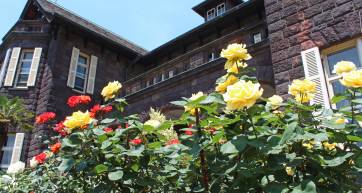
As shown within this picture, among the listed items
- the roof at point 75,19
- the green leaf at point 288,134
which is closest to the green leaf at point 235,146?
the green leaf at point 288,134

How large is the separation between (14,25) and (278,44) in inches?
476

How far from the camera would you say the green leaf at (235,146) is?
154 centimetres

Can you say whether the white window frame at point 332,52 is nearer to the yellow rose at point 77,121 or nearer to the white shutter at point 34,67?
the yellow rose at point 77,121

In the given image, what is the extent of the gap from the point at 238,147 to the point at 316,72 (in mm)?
4537

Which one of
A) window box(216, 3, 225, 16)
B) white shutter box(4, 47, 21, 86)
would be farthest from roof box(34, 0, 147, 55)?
window box(216, 3, 225, 16)

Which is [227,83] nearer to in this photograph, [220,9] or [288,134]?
[288,134]

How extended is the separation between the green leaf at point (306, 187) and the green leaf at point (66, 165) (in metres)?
1.24

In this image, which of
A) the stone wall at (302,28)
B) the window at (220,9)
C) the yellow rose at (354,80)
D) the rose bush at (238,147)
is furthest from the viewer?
the window at (220,9)

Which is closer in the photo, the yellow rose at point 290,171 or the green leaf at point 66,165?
the yellow rose at point 290,171

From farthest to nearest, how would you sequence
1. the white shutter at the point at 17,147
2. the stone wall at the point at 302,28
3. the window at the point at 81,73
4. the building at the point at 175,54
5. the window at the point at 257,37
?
the window at the point at 81,73 → the white shutter at the point at 17,147 → the window at the point at 257,37 → the building at the point at 175,54 → the stone wall at the point at 302,28

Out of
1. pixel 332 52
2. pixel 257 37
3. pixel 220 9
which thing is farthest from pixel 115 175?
pixel 220 9

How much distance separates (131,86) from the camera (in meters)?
10.8

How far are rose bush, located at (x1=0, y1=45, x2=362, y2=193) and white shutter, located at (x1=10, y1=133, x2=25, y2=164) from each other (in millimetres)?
10707

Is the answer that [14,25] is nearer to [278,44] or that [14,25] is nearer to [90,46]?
[90,46]
